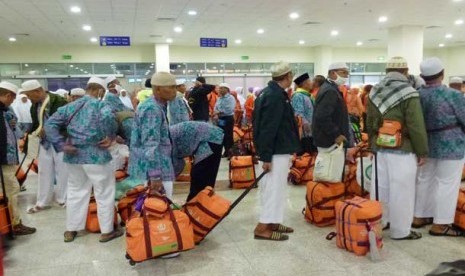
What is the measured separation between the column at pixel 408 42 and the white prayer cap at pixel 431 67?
12.1 metres

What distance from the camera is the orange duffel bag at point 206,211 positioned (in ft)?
11.0

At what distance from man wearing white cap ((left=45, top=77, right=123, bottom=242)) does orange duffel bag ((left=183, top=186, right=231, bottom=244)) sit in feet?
2.64

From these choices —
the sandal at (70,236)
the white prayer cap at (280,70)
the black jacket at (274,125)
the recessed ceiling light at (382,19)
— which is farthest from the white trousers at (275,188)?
the recessed ceiling light at (382,19)

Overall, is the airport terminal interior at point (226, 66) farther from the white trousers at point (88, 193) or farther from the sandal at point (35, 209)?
the white trousers at point (88, 193)

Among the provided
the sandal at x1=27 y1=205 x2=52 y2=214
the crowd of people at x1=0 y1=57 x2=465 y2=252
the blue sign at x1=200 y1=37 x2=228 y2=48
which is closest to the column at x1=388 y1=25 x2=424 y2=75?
the blue sign at x1=200 y1=37 x2=228 y2=48

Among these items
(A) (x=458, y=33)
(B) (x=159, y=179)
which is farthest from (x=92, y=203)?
(A) (x=458, y=33)

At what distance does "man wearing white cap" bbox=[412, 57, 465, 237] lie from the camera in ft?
11.4

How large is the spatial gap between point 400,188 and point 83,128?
2790 millimetres

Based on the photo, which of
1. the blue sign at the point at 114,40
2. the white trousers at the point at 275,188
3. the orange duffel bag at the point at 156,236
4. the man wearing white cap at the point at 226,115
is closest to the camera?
the orange duffel bag at the point at 156,236

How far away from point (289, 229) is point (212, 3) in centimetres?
765

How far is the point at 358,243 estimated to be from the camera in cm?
316

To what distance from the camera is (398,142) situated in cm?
335

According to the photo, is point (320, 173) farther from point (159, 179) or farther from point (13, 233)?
point (13, 233)

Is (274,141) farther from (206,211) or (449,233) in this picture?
(449,233)
